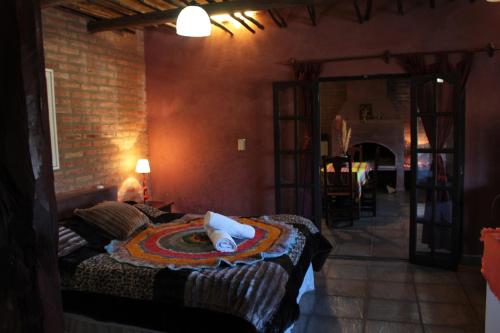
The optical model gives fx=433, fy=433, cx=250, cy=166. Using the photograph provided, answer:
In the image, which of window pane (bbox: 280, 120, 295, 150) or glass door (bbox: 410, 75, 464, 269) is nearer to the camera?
glass door (bbox: 410, 75, 464, 269)

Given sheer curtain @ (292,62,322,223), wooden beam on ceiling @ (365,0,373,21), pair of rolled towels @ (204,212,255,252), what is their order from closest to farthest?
pair of rolled towels @ (204,212,255,252), wooden beam on ceiling @ (365,0,373,21), sheer curtain @ (292,62,322,223)

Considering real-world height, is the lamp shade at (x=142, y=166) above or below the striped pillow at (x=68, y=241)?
above

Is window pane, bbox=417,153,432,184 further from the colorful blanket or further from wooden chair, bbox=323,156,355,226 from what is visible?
the colorful blanket

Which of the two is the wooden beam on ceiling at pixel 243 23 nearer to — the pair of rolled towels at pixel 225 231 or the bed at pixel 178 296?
the pair of rolled towels at pixel 225 231

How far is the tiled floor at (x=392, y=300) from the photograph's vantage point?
3264 mm

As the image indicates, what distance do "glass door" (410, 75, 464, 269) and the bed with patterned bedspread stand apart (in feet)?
6.77

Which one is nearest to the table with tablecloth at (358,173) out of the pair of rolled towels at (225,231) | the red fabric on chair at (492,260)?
the pair of rolled towels at (225,231)

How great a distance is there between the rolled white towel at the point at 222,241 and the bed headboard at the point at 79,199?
1.48 metres

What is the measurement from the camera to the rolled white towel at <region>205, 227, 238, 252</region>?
3.12 m

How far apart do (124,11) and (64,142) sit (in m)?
1.47

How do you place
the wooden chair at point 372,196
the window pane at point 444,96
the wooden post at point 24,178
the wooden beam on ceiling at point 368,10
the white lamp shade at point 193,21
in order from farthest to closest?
the wooden chair at point 372,196, the window pane at point 444,96, the wooden beam on ceiling at point 368,10, the white lamp shade at point 193,21, the wooden post at point 24,178

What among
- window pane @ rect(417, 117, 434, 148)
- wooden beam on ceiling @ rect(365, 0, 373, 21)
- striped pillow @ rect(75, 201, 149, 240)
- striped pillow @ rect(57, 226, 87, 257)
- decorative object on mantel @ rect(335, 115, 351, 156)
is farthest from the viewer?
decorative object on mantel @ rect(335, 115, 351, 156)

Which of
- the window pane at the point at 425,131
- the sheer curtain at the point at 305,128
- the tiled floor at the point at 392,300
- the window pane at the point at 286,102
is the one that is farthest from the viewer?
the window pane at the point at 286,102

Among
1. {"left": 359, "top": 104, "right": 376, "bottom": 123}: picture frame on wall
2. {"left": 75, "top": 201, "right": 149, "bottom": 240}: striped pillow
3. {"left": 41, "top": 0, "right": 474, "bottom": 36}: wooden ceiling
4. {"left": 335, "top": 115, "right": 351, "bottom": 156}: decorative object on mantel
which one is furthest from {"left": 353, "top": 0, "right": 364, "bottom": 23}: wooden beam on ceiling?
{"left": 359, "top": 104, "right": 376, "bottom": 123}: picture frame on wall
